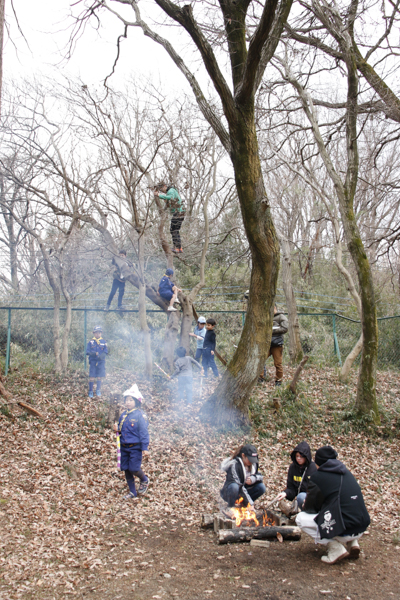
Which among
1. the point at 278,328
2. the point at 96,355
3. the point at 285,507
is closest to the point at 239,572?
the point at 285,507

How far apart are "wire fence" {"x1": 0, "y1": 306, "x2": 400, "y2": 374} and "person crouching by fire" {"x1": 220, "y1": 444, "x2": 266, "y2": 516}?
21.2 feet

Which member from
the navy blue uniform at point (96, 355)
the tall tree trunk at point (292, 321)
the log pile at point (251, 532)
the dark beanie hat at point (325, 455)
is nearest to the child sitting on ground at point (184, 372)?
the navy blue uniform at point (96, 355)

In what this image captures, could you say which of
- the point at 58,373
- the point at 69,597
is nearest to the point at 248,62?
the point at 69,597

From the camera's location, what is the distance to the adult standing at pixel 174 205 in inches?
360

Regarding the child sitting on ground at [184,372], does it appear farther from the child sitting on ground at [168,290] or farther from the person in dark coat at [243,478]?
the person in dark coat at [243,478]

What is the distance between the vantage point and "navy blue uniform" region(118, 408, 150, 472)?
18.7 ft

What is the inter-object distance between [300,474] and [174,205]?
664cm

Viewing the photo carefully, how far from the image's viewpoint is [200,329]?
10.2m

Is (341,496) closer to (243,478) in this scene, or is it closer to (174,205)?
(243,478)

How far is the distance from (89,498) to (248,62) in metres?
6.47

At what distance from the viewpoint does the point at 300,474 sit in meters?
5.15

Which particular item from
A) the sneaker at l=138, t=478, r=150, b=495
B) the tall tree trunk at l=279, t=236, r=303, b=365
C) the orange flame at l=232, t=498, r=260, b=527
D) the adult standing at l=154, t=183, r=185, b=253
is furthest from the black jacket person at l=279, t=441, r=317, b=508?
the tall tree trunk at l=279, t=236, r=303, b=365

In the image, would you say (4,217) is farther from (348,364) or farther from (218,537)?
(218,537)

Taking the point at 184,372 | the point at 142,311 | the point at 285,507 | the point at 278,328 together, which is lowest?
the point at 285,507
